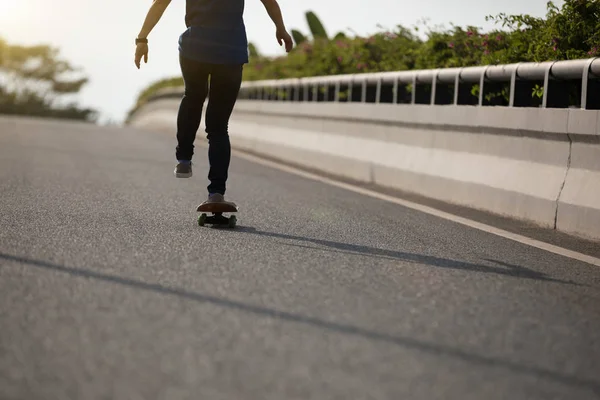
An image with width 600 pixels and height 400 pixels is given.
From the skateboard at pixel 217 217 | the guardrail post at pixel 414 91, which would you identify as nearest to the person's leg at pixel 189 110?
the skateboard at pixel 217 217

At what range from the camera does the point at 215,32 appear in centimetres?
913

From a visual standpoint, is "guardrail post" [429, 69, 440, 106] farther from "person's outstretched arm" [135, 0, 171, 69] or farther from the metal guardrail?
"person's outstretched arm" [135, 0, 171, 69]

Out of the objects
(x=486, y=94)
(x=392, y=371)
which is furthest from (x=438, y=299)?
(x=486, y=94)

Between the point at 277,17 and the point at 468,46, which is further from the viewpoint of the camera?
the point at 468,46

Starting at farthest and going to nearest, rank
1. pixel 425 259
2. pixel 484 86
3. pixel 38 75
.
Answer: pixel 38 75 < pixel 484 86 < pixel 425 259

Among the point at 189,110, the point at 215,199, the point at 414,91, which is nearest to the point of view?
the point at 215,199

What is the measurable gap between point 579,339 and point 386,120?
899 centimetres

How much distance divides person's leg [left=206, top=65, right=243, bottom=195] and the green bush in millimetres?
3561

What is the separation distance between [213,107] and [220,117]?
0.33 ft

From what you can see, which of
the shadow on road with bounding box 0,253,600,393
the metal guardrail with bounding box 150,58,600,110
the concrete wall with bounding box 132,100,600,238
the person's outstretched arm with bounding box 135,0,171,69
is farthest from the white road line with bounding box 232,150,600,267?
the shadow on road with bounding box 0,253,600,393

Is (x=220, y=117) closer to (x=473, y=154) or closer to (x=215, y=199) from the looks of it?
(x=215, y=199)

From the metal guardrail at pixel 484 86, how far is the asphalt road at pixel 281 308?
153cm

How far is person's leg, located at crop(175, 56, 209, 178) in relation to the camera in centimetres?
934

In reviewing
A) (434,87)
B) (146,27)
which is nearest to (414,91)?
(434,87)
